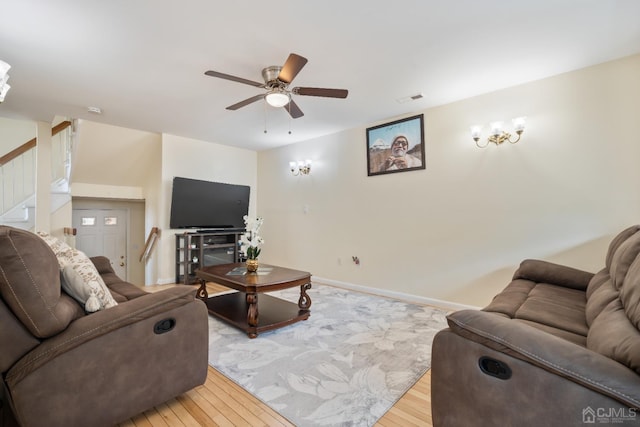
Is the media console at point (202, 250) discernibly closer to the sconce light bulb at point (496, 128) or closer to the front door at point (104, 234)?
the front door at point (104, 234)

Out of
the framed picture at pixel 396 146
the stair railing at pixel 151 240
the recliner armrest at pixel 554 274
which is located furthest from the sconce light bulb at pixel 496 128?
the stair railing at pixel 151 240

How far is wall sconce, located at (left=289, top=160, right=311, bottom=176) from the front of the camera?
5.12 m

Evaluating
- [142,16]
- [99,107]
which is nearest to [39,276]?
[142,16]

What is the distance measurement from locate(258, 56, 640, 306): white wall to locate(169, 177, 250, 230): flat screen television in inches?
A: 65.4

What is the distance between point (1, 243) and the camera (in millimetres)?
1229

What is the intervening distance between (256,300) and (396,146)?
2.85m

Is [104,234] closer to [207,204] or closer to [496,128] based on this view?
[207,204]

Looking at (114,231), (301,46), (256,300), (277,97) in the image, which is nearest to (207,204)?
(114,231)

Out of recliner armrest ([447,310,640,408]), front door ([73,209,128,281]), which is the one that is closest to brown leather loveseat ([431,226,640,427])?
recliner armrest ([447,310,640,408])

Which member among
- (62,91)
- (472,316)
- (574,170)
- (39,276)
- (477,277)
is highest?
(62,91)

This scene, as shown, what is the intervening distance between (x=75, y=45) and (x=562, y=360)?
3.69 m

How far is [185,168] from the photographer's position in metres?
5.11

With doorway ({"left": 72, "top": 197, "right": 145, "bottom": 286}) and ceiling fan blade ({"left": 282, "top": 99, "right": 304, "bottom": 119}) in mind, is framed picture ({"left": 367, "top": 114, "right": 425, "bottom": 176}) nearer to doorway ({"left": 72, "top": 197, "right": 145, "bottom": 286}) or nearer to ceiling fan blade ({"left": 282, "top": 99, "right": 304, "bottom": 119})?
ceiling fan blade ({"left": 282, "top": 99, "right": 304, "bottom": 119})

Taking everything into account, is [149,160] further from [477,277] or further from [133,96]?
[477,277]
